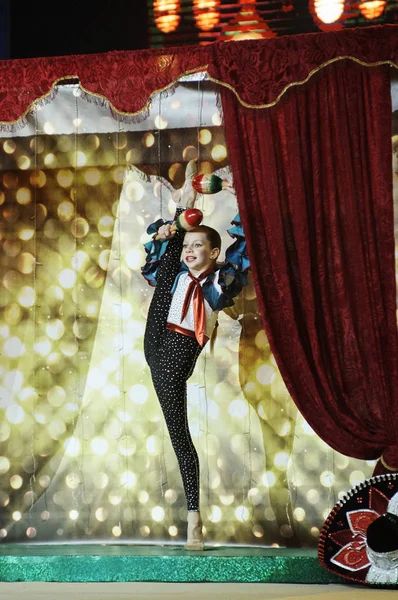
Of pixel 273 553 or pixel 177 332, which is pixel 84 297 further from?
pixel 273 553

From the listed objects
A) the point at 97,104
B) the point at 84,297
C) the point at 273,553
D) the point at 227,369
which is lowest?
the point at 273,553

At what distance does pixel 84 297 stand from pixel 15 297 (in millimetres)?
304

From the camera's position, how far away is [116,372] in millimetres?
3559

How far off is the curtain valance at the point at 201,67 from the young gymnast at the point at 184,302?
0.39m

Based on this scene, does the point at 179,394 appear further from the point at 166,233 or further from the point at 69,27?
the point at 69,27

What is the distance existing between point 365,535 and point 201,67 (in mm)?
1959

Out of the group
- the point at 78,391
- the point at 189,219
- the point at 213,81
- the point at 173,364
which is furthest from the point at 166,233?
the point at 78,391

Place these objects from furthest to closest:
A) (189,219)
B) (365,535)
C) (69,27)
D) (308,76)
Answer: (69,27), (189,219), (308,76), (365,535)

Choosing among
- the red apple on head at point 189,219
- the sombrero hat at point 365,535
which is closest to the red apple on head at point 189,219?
the red apple on head at point 189,219

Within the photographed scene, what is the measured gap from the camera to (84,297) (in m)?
3.60

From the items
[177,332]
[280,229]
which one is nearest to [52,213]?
[177,332]

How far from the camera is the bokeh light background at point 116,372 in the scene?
3.44 meters

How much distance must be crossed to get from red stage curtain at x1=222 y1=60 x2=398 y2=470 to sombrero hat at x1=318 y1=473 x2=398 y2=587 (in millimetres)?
183

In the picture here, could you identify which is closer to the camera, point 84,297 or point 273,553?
point 273,553
